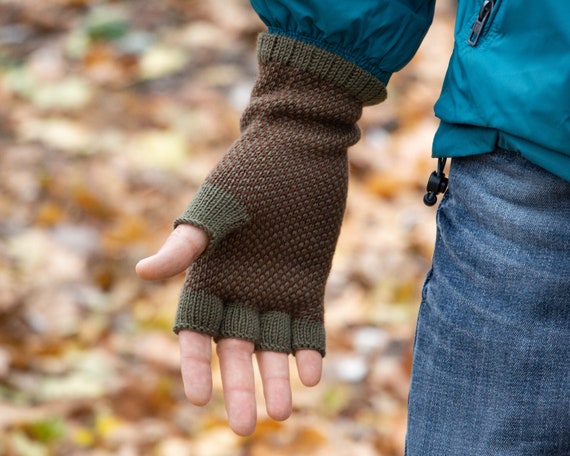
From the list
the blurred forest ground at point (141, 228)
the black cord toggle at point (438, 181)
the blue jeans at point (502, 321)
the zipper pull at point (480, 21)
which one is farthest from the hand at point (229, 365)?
the blurred forest ground at point (141, 228)

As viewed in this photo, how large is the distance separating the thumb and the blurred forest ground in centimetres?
129

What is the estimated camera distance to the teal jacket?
3.43ft

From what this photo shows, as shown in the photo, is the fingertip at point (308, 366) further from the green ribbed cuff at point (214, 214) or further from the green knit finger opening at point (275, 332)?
the green ribbed cuff at point (214, 214)

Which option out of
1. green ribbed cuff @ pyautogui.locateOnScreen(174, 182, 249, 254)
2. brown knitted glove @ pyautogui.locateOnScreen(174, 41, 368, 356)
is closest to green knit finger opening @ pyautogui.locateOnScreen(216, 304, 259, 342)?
brown knitted glove @ pyautogui.locateOnScreen(174, 41, 368, 356)

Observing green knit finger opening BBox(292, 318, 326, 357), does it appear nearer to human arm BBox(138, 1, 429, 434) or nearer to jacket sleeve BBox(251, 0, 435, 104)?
human arm BBox(138, 1, 429, 434)

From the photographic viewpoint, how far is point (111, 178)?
339 cm

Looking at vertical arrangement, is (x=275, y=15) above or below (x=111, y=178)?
above

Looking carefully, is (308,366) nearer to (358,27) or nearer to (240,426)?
(240,426)

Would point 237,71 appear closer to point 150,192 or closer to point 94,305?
point 150,192

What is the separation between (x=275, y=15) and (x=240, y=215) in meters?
0.32

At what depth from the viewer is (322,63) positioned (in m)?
1.32

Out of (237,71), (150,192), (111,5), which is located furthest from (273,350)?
(111,5)

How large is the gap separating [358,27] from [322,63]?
3.0 inches

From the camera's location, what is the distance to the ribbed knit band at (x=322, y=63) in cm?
132
